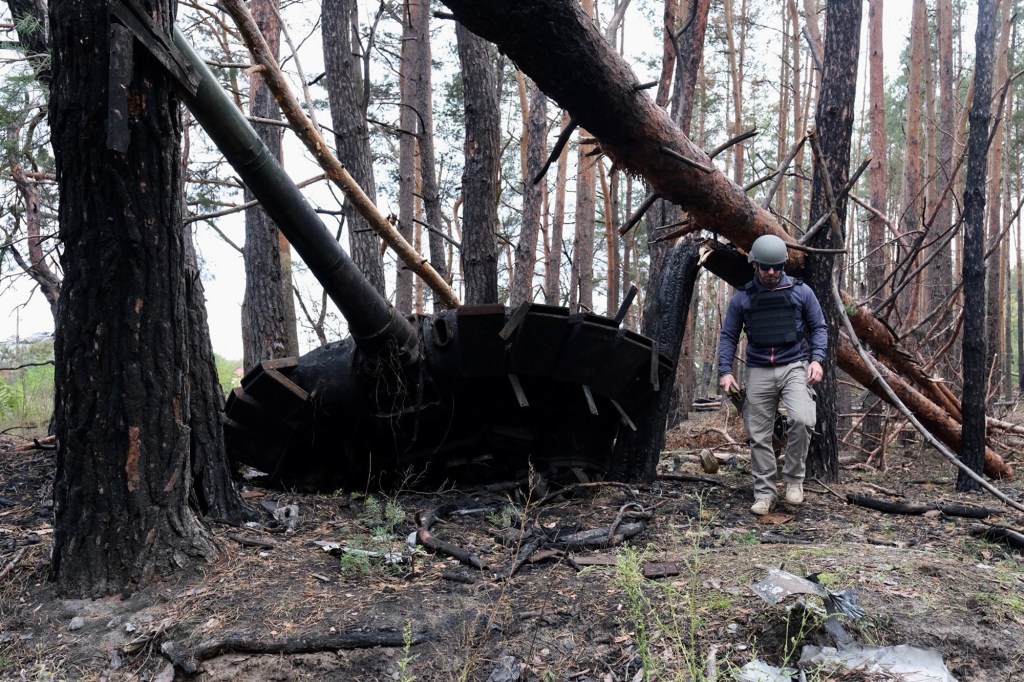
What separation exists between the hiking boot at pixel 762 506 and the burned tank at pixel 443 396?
3.69 feet

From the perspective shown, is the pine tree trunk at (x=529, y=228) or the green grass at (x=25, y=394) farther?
the green grass at (x=25, y=394)

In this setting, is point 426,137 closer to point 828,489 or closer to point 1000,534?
point 828,489

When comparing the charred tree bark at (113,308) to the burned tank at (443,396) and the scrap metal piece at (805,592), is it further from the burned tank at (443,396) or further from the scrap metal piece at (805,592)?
the scrap metal piece at (805,592)

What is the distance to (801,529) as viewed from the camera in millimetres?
4832

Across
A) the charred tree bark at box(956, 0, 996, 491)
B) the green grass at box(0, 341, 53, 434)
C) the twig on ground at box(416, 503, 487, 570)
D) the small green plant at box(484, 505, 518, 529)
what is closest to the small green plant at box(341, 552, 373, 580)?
the twig on ground at box(416, 503, 487, 570)

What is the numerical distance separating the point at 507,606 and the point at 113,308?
228 centimetres

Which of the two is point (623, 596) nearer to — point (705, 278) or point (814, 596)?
point (814, 596)

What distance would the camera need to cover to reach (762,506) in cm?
527

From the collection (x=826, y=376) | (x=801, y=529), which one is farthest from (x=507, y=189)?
(x=801, y=529)

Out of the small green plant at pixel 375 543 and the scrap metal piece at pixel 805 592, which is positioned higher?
the scrap metal piece at pixel 805 592

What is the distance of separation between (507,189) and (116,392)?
1846cm

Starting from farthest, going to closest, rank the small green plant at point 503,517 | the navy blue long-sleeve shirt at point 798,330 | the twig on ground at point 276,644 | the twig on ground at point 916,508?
the navy blue long-sleeve shirt at point 798,330
the twig on ground at point 916,508
the small green plant at point 503,517
the twig on ground at point 276,644

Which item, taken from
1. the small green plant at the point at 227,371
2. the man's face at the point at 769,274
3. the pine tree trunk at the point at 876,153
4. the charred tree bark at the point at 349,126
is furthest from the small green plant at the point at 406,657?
the small green plant at the point at 227,371

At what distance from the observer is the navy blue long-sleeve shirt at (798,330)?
5410 mm
